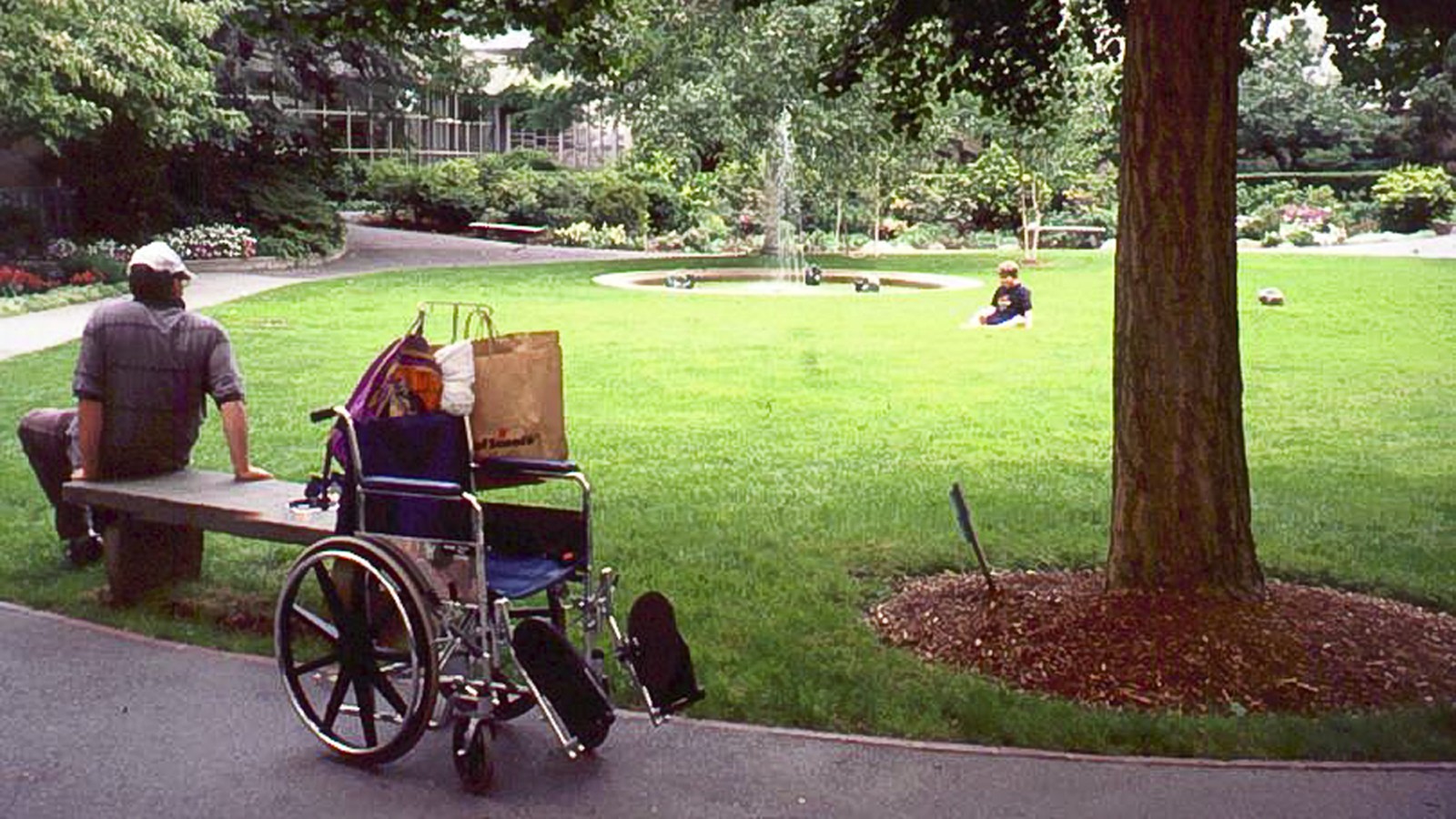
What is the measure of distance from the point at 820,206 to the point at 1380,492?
29.9 m

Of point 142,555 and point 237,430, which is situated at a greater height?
point 237,430

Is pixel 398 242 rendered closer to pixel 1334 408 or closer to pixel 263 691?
pixel 1334 408

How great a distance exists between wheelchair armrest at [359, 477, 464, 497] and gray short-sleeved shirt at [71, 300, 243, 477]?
1.70 metres

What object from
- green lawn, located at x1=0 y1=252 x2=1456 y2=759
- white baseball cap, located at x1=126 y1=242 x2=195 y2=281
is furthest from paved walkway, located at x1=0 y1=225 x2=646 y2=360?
white baseball cap, located at x1=126 y1=242 x2=195 y2=281

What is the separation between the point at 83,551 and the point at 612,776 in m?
3.85

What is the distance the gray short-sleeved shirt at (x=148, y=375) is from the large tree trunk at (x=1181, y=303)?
3630 millimetres

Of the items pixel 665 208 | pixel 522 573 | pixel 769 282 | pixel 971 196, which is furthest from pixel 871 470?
pixel 665 208

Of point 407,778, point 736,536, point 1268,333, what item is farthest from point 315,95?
point 407,778

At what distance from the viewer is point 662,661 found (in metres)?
5.26

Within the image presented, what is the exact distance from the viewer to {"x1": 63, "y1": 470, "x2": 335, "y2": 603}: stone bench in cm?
644

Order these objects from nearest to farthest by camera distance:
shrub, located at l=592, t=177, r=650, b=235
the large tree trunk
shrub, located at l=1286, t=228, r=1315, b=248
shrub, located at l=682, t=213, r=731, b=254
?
the large tree trunk
shrub, located at l=1286, t=228, r=1315, b=248
shrub, located at l=682, t=213, r=731, b=254
shrub, located at l=592, t=177, r=650, b=235

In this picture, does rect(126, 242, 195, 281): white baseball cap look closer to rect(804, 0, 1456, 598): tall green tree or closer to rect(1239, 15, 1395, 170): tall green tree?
rect(804, 0, 1456, 598): tall green tree

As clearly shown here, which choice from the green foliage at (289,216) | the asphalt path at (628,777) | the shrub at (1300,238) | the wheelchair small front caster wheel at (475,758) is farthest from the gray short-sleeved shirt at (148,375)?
the shrub at (1300,238)

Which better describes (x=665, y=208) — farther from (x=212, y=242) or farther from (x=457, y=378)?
(x=457, y=378)
